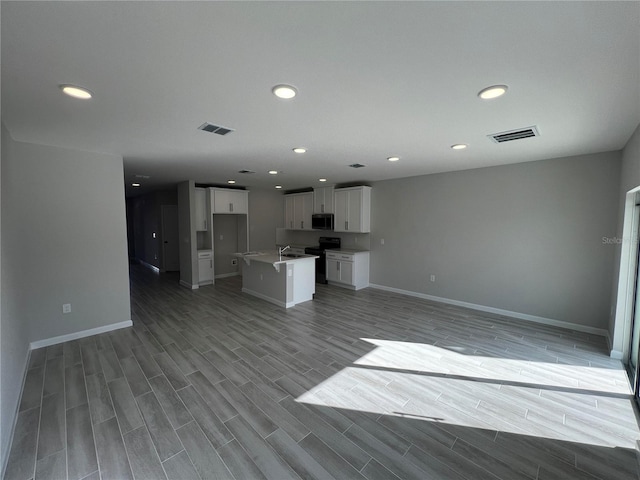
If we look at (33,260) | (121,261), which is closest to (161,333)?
(121,261)

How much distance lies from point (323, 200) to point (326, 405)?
214 inches

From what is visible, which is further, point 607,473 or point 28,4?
point 607,473

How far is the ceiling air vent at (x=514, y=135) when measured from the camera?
2699mm

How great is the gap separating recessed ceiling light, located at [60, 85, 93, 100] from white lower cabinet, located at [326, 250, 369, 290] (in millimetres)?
5074

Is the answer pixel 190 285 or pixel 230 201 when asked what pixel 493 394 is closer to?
pixel 190 285

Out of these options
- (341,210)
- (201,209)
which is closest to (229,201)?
(201,209)

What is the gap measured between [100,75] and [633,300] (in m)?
5.49

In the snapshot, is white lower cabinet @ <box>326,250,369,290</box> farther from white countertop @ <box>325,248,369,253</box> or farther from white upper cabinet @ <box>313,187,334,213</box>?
white upper cabinet @ <box>313,187,334,213</box>

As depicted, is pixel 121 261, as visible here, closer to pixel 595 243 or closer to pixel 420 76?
pixel 420 76

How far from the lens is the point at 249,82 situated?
1752 mm

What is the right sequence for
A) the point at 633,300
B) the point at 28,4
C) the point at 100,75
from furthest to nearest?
1. the point at 633,300
2. the point at 100,75
3. the point at 28,4

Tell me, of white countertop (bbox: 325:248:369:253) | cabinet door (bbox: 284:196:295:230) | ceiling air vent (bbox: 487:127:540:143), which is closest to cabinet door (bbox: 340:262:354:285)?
white countertop (bbox: 325:248:369:253)

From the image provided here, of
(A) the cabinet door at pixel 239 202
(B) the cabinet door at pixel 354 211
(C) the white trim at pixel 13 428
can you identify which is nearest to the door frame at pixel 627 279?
(B) the cabinet door at pixel 354 211

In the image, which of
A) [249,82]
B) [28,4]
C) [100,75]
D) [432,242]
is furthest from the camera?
[432,242]
